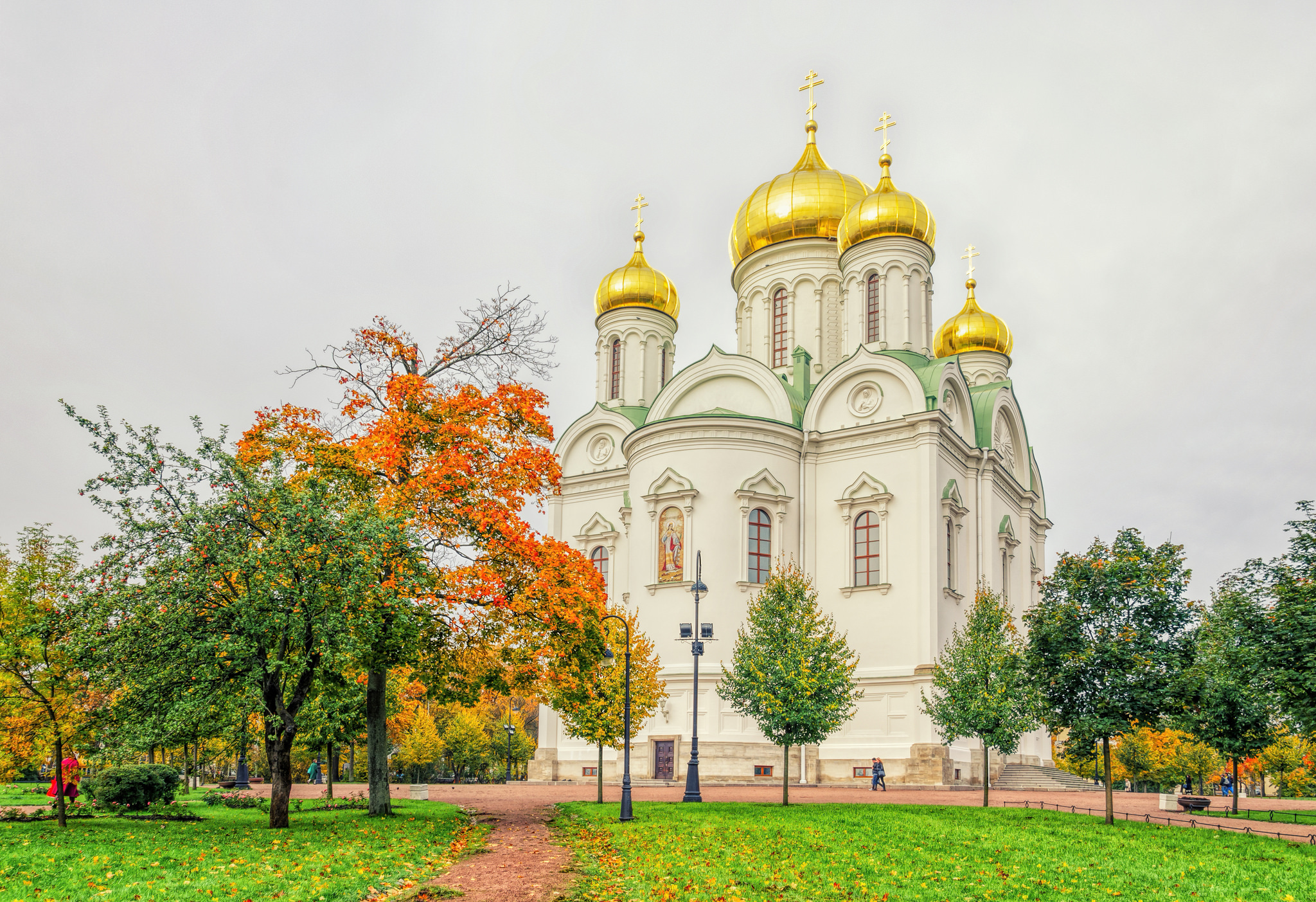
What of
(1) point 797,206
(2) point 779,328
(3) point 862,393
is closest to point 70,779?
(3) point 862,393

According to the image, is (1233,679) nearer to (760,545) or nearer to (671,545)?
(760,545)

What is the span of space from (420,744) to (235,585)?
3067cm

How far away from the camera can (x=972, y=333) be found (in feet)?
145

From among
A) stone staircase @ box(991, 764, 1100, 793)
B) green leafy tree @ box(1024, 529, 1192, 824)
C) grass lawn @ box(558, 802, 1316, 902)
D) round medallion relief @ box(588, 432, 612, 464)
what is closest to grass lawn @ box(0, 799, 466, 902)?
grass lawn @ box(558, 802, 1316, 902)

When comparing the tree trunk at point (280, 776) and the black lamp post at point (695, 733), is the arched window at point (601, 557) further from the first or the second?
the tree trunk at point (280, 776)

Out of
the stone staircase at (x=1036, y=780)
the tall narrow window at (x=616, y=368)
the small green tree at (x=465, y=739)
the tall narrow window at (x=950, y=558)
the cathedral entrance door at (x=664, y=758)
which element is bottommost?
the small green tree at (x=465, y=739)

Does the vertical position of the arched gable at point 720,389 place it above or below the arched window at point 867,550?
above

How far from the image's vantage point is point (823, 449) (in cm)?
3319

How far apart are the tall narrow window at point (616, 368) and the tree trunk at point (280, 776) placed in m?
26.5

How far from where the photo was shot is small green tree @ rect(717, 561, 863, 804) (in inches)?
835

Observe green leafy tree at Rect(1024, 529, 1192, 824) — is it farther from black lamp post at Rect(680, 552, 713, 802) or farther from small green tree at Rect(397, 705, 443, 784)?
small green tree at Rect(397, 705, 443, 784)

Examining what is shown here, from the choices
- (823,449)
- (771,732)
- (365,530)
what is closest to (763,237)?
(823,449)

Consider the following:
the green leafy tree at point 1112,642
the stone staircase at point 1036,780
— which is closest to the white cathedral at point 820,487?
the stone staircase at point 1036,780

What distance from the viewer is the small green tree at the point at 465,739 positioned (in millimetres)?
46562
